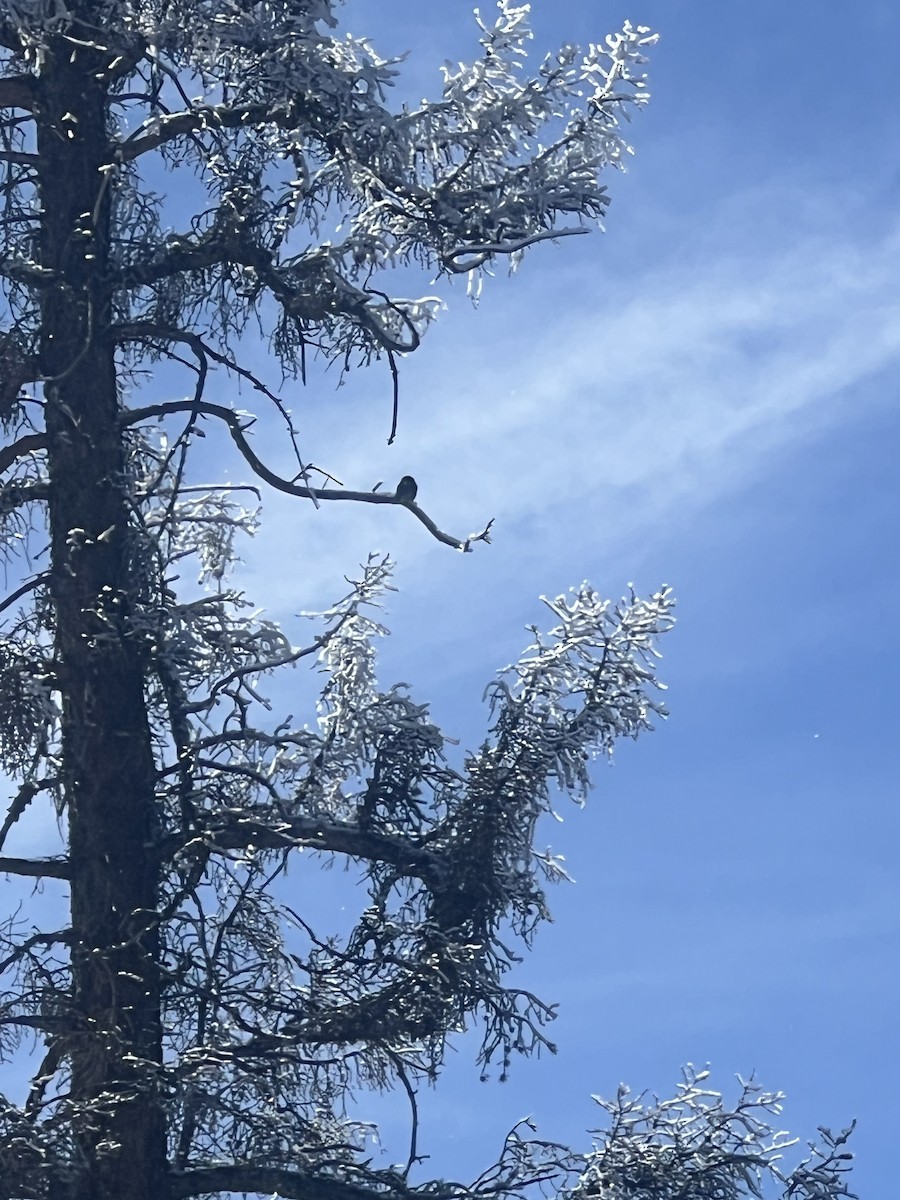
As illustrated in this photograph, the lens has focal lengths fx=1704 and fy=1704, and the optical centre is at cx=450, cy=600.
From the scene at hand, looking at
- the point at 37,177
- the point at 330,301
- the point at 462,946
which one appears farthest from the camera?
the point at 37,177

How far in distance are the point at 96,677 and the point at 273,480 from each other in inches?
62.6

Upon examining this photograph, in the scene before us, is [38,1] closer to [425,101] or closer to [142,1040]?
[425,101]

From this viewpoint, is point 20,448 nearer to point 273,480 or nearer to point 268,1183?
point 273,480

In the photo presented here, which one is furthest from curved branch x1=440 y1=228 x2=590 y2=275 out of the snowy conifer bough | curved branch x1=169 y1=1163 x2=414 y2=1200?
curved branch x1=169 y1=1163 x2=414 y2=1200

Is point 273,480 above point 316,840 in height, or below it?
above

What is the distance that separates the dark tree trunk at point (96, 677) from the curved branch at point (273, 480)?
327 mm

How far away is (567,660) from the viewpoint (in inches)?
378

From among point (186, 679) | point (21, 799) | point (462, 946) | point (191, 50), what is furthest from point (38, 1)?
point (462, 946)

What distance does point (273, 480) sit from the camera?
1036 cm

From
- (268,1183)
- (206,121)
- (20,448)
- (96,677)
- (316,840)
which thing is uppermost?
(206,121)

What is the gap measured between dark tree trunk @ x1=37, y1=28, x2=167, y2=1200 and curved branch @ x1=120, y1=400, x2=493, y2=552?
327 mm

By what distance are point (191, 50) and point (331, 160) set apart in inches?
43.7

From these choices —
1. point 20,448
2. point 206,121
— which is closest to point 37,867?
point 20,448

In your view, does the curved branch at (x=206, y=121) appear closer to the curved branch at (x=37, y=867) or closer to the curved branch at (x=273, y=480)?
the curved branch at (x=273, y=480)
